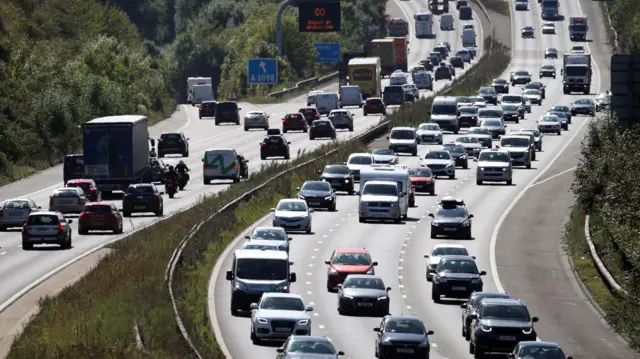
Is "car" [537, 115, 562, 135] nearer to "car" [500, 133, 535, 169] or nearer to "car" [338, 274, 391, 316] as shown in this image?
"car" [500, 133, 535, 169]

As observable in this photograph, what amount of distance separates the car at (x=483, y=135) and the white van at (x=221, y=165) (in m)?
21.5

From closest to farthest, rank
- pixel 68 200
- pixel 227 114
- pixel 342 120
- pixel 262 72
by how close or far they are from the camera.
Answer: pixel 68 200
pixel 342 120
pixel 227 114
pixel 262 72

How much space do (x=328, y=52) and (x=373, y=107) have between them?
38.2 meters

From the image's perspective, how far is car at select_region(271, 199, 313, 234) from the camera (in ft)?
206

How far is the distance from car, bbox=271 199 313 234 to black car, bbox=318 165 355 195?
1371 cm

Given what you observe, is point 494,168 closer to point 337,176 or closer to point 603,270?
point 337,176

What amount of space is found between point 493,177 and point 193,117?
165 ft

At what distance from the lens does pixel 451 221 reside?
62594mm

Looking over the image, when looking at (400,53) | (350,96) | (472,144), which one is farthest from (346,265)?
(400,53)

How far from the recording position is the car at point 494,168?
268 ft

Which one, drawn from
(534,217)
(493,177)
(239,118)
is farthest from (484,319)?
(239,118)

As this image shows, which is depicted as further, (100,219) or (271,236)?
(100,219)

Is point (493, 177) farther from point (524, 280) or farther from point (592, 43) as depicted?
point (592, 43)

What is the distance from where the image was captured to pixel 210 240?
5900 cm
